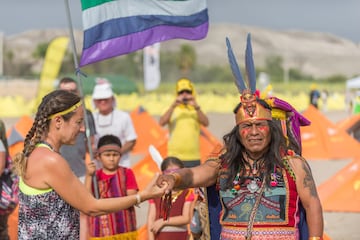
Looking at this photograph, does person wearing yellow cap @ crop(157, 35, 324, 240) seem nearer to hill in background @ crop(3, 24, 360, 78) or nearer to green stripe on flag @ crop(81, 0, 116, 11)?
green stripe on flag @ crop(81, 0, 116, 11)

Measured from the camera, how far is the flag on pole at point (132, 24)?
726 centimetres

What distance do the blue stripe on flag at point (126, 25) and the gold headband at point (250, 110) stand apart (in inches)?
97.6

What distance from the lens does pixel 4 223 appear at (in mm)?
7324

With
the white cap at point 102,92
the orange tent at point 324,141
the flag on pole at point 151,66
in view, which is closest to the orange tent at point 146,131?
the orange tent at point 324,141

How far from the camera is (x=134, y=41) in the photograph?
297 inches

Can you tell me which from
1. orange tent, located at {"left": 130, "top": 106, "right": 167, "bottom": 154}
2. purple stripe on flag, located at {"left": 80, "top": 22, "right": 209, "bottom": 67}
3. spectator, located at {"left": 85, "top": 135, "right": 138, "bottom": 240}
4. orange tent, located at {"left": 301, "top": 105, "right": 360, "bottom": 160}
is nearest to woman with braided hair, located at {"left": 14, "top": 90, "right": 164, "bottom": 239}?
spectator, located at {"left": 85, "top": 135, "right": 138, "bottom": 240}

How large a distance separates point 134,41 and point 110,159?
40.0 inches

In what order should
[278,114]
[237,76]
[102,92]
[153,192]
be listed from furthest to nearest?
[102,92] < [278,114] < [237,76] < [153,192]

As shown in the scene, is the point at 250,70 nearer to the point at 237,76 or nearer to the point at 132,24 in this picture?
the point at 237,76

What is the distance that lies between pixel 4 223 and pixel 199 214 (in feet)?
6.09

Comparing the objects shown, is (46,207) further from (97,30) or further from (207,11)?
(207,11)

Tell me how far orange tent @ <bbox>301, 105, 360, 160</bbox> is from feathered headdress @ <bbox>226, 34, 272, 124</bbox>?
491 inches

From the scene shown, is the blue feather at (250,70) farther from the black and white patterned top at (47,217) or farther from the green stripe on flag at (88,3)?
the green stripe on flag at (88,3)

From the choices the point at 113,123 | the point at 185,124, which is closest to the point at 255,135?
the point at 113,123
